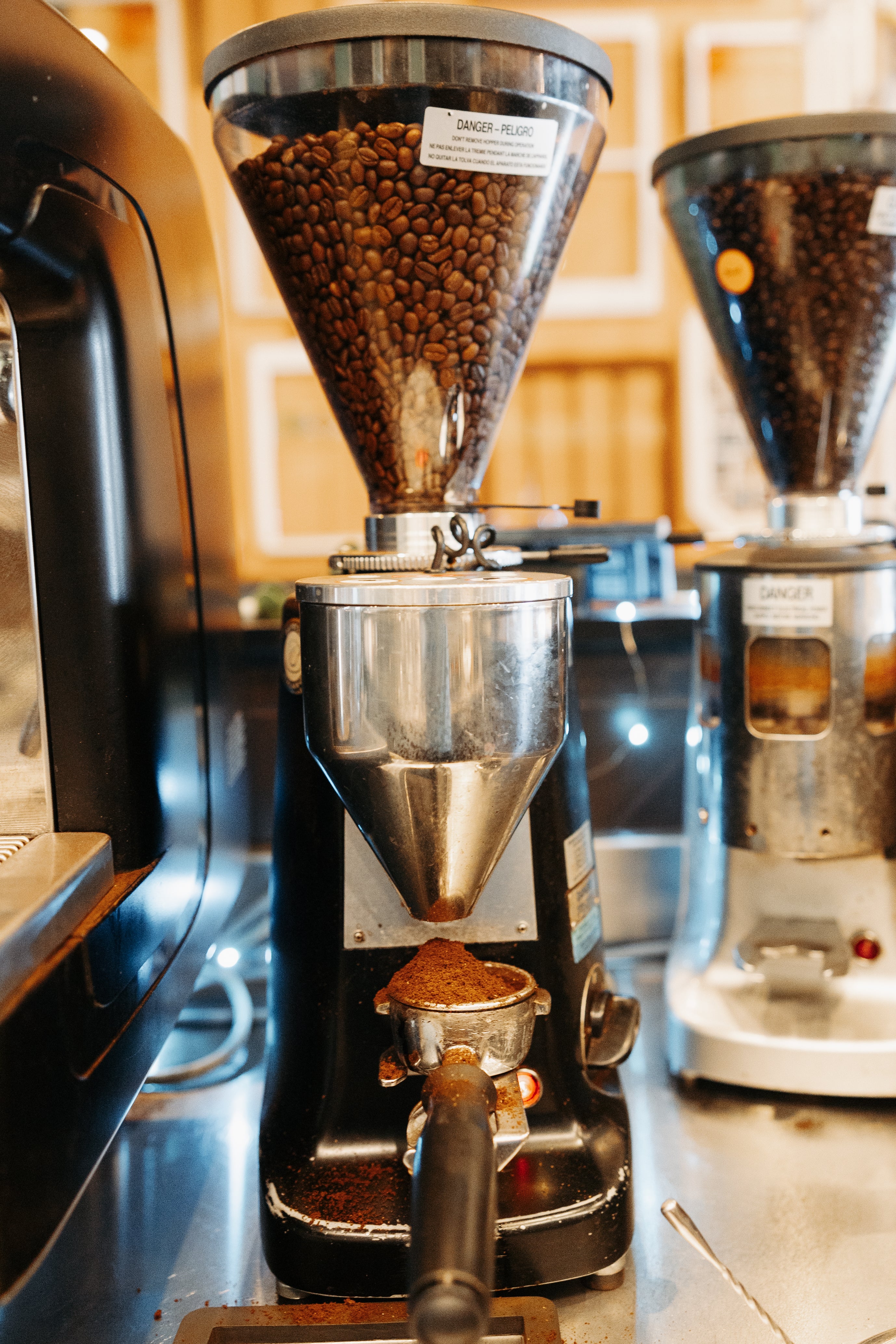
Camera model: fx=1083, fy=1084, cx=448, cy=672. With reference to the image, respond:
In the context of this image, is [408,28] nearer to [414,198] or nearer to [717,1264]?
[414,198]

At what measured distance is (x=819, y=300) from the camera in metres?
0.73

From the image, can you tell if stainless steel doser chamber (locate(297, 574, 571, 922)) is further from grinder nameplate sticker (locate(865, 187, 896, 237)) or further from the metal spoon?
grinder nameplate sticker (locate(865, 187, 896, 237))

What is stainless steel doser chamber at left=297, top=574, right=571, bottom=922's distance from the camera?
0.42 metres

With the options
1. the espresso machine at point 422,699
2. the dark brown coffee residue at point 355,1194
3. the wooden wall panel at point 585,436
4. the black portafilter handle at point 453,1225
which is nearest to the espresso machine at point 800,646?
the espresso machine at point 422,699

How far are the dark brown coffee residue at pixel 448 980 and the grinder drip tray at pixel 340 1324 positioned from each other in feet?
0.47

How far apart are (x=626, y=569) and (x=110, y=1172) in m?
0.90

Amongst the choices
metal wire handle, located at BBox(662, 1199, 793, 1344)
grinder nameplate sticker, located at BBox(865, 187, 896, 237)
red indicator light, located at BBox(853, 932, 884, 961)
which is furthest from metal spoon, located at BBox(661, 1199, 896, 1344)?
grinder nameplate sticker, located at BBox(865, 187, 896, 237)

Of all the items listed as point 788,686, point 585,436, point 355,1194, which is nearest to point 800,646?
point 788,686

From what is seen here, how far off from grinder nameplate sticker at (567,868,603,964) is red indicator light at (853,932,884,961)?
22cm

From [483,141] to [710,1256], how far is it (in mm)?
548

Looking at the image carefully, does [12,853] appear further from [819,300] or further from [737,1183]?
[819,300]

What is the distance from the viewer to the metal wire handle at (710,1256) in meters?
0.50

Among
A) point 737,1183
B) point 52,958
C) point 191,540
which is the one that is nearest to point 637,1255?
point 737,1183

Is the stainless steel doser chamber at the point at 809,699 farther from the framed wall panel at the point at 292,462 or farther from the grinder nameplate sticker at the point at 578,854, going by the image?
the framed wall panel at the point at 292,462
